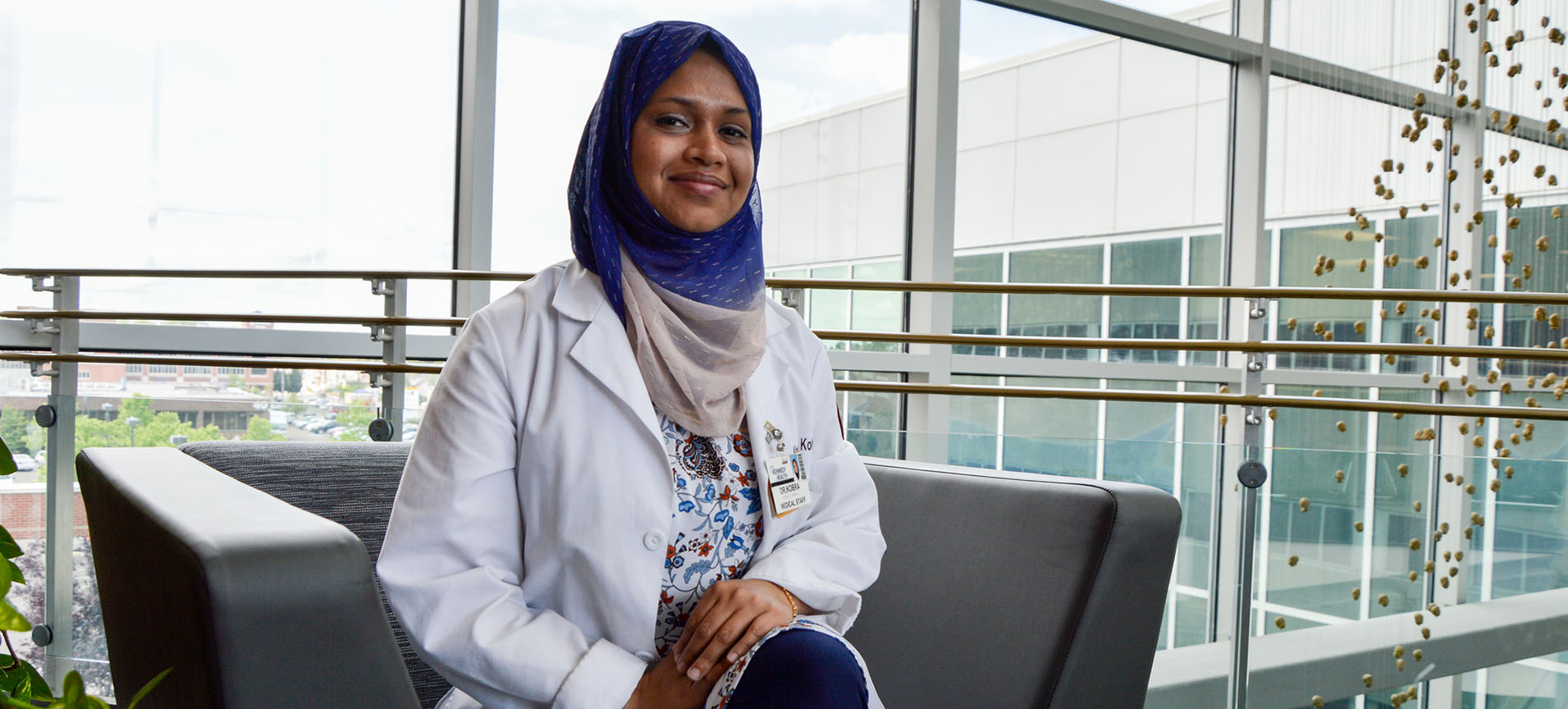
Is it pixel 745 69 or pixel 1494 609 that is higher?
pixel 745 69

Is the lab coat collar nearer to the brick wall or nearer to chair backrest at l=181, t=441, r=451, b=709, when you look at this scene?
chair backrest at l=181, t=441, r=451, b=709

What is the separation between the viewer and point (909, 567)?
1610mm

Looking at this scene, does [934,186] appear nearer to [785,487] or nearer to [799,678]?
[785,487]

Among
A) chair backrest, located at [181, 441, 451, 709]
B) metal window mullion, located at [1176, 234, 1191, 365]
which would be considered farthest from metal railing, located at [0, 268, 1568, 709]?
metal window mullion, located at [1176, 234, 1191, 365]

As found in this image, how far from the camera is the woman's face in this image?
1368mm

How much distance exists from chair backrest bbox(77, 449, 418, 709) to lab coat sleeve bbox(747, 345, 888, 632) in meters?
0.48

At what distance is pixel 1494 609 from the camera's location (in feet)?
7.92

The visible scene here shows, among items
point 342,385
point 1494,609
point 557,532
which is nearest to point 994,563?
point 557,532

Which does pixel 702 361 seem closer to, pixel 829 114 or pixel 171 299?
pixel 171 299

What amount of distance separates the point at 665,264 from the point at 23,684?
81 cm

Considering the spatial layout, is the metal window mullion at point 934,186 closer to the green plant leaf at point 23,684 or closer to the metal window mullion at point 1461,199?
the metal window mullion at point 1461,199

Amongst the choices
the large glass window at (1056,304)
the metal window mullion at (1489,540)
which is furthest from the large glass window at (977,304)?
the metal window mullion at (1489,540)

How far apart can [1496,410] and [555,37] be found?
11.1 feet

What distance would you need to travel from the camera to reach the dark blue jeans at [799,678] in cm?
109
